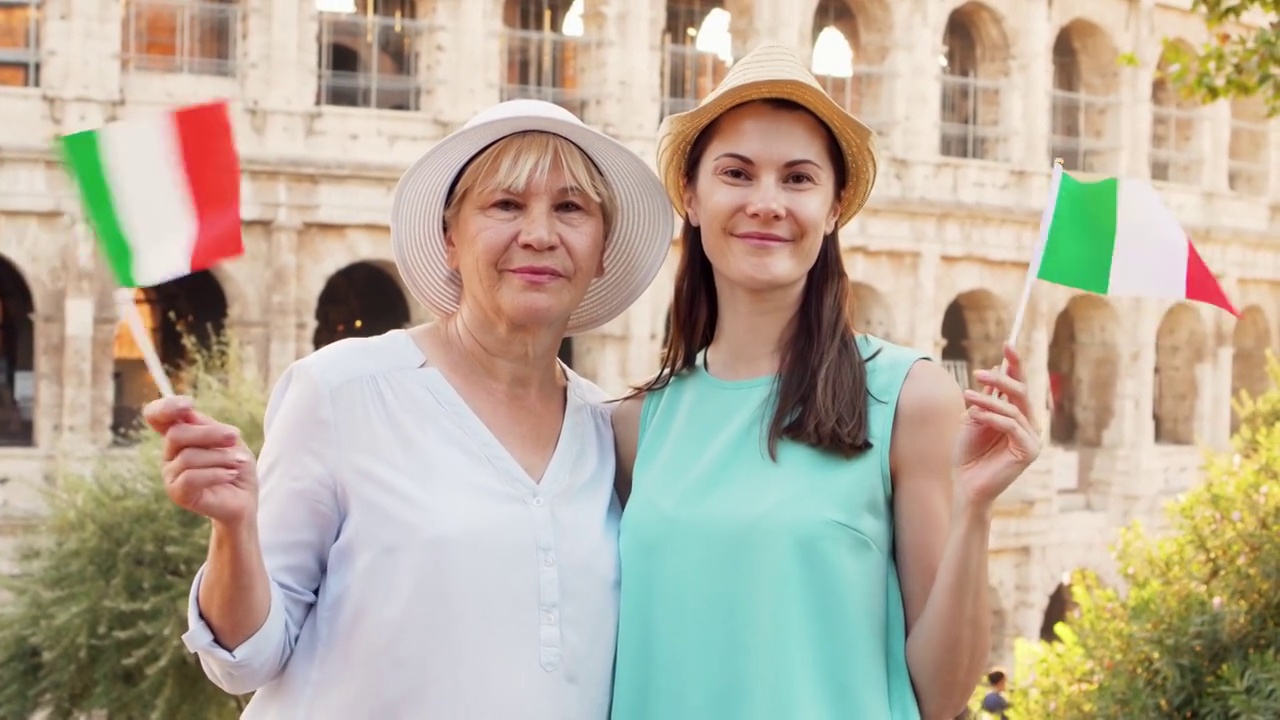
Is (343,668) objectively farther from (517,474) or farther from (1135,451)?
(1135,451)

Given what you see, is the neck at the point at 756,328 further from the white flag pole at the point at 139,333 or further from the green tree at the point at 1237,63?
the green tree at the point at 1237,63

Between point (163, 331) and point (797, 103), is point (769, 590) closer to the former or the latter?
point (797, 103)

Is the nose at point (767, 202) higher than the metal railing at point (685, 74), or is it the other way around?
the metal railing at point (685, 74)

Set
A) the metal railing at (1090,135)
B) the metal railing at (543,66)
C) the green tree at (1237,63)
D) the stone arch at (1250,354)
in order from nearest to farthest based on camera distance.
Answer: the green tree at (1237,63) < the metal railing at (543,66) < the metal railing at (1090,135) < the stone arch at (1250,354)

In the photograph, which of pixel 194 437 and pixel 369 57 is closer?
pixel 194 437

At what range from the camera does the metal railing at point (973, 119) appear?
836 inches

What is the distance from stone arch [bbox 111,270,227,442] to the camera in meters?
17.8

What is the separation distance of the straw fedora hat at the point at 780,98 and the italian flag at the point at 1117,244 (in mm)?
375

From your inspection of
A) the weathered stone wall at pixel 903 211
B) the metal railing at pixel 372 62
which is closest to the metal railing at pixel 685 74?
the weathered stone wall at pixel 903 211

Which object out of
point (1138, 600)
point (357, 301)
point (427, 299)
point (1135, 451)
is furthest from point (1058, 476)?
point (427, 299)

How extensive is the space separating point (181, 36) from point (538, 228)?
49.7ft

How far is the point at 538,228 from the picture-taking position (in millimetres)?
3014

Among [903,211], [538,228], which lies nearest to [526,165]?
[538,228]

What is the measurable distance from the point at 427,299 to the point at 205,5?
14.7m
